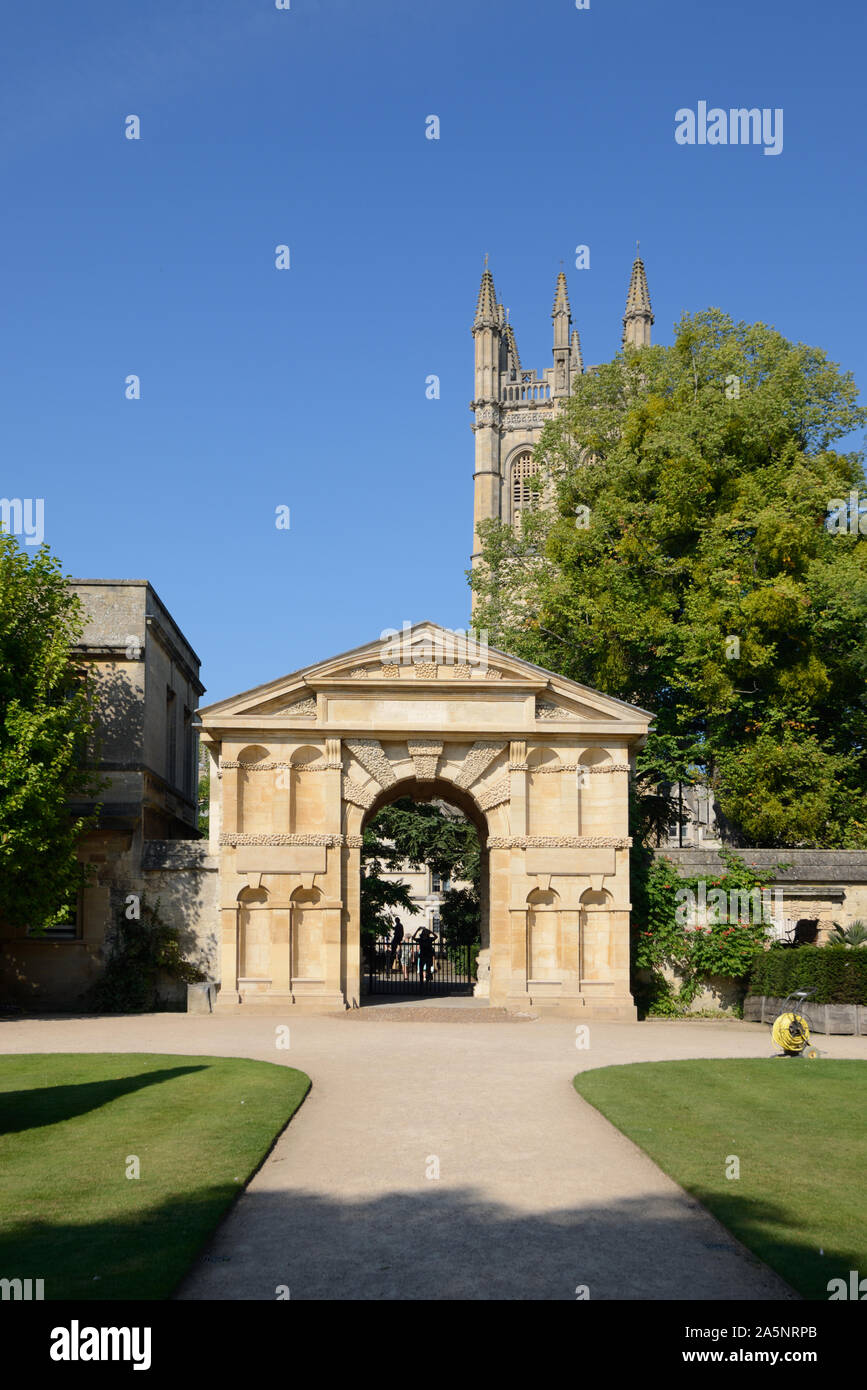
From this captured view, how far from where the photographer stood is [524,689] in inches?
1069

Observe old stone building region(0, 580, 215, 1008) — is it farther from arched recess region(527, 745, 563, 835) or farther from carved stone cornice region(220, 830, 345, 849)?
arched recess region(527, 745, 563, 835)

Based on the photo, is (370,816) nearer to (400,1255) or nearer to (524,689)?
(524,689)

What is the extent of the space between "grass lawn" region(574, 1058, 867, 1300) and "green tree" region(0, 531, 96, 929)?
13.1 meters

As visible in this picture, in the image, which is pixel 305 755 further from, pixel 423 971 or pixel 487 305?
pixel 487 305

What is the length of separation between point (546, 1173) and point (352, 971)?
16180 mm

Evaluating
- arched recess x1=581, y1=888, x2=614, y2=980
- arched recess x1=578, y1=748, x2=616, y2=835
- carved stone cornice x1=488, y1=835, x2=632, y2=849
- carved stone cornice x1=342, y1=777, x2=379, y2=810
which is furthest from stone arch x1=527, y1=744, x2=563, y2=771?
carved stone cornice x1=342, y1=777, x2=379, y2=810

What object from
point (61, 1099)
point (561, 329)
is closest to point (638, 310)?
point (561, 329)

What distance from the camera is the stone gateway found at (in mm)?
26641

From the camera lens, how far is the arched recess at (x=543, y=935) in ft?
88.0

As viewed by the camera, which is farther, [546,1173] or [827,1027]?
[827,1027]

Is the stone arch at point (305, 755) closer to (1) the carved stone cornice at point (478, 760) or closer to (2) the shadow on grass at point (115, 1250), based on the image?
(1) the carved stone cornice at point (478, 760)

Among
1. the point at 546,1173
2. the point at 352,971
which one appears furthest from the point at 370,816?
the point at 546,1173

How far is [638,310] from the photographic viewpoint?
8656 cm

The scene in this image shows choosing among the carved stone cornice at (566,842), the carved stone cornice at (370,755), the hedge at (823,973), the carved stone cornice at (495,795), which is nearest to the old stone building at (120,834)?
the carved stone cornice at (370,755)
